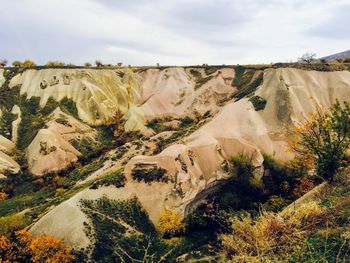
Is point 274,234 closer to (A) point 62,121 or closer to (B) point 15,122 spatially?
(A) point 62,121

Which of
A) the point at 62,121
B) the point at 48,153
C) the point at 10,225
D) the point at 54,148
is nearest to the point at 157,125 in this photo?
the point at 62,121

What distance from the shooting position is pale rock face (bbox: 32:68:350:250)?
38750 mm

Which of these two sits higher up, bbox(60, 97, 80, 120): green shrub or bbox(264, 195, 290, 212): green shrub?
bbox(60, 97, 80, 120): green shrub

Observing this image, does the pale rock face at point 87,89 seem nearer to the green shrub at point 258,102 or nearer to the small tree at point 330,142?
the green shrub at point 258,102

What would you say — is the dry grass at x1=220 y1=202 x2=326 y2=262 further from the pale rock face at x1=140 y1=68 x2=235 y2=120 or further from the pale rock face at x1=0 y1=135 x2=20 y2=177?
the pale rock face at x1=140 y1=68 x2=235 y2=120

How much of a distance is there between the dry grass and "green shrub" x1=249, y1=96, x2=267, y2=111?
38.8 metres

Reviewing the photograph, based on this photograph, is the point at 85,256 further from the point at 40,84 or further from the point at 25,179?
the point at 40,84

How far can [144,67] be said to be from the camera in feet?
287

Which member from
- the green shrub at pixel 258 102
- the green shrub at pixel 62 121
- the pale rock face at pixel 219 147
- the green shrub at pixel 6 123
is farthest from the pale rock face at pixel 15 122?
the green shrub at pixel 258 102

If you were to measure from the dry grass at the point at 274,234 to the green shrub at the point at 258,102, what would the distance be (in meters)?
38.8

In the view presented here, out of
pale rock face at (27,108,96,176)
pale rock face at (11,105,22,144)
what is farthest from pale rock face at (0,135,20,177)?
pale rock face at (27,108,96,176)

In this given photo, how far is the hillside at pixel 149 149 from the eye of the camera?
36.3 meters

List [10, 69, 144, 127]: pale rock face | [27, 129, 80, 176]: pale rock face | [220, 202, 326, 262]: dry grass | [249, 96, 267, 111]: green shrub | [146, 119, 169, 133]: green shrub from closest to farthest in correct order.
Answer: [220, 202, 326, 262]: dry grass < [249, 96, 267, 111]: green shrub < [27, 129, 80, 176]: pale rock face < [146, 119, 169, 133]: green shrub < [10, 69, 144, 127]: pale rock face

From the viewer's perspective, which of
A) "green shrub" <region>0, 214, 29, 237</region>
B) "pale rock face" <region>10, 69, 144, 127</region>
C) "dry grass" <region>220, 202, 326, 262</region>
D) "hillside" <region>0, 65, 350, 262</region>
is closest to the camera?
"dry grass" <region>220, 202, 326, 262</region>
